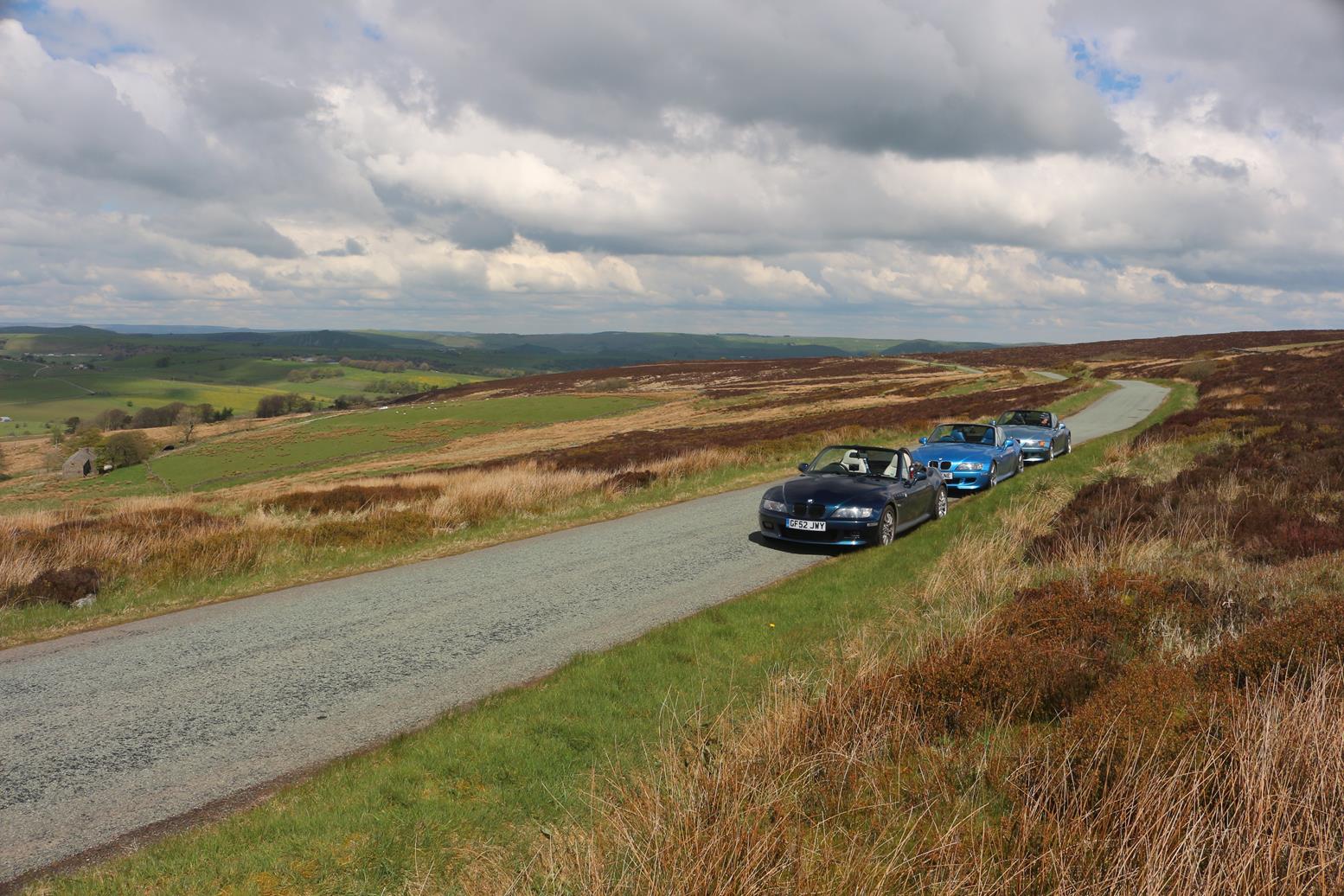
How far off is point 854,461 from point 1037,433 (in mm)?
11267

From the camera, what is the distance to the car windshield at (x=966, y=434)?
61.7 feet

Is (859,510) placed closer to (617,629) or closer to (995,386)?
(617,629)

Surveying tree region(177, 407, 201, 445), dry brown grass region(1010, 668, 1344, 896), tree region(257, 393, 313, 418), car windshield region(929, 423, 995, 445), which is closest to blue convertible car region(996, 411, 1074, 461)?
car windshield region(929, 423, 995, 445)

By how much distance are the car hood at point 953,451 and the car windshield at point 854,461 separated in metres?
3.94

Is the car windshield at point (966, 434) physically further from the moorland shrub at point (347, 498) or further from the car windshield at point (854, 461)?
the moorland shrub at point (347, 498)

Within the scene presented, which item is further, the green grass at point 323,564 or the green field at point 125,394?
the green field at point 125,394

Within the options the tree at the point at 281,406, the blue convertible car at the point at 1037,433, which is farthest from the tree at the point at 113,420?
the blue convertible car at the point at 1037,433

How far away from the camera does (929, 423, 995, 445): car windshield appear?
18.8m

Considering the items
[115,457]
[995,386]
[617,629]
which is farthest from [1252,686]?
[115,457]

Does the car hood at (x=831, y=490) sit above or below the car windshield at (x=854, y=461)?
below

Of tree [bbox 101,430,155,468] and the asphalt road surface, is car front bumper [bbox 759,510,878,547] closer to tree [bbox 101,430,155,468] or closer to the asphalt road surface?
the asphalt road surface

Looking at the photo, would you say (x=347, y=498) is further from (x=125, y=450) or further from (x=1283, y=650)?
(x=125, y=450)

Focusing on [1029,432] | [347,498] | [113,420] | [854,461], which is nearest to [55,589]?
[347,498]

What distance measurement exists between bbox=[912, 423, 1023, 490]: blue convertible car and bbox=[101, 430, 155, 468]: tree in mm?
87909
